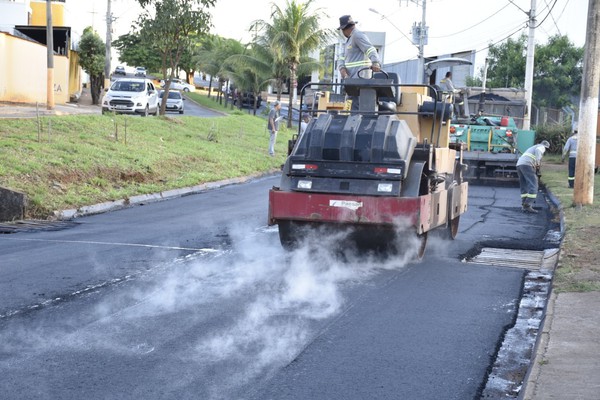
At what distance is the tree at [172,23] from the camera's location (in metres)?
33.2

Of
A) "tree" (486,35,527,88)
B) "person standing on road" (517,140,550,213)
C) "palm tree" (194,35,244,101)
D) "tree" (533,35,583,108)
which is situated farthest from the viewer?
"palm tree" (194,35,244,101)

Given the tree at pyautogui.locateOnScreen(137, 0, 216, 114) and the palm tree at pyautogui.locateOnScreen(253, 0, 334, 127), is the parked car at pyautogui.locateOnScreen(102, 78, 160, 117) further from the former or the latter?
the palm tree at pyautogui.locateOnScreen(253, 0, 334, 127)

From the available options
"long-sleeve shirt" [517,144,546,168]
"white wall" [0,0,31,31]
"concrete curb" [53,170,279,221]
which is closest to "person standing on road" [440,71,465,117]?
"long-sleeve shirt" [517,144,546,168]

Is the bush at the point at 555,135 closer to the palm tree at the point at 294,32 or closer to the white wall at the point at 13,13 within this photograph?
the palm tree at the point at 294,32

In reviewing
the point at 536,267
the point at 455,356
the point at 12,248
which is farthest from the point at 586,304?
the point at 12,248

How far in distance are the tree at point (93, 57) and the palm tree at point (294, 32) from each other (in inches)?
506

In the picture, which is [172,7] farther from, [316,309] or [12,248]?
[316,309]

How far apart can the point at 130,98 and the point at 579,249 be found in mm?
27036

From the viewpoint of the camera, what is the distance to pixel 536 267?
1138 centimetres

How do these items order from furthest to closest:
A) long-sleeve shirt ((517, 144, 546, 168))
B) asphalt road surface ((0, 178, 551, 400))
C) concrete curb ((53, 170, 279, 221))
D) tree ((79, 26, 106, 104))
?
tree ((79, 26, 106, 104)) → long-sleeve shirt ((517, 144, 546, 168)) → concrete curb ((53, 170, 279, 221)) → asphalt road surface ((0, 178, 551, 400))

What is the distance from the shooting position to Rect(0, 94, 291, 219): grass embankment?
16781 millimetres

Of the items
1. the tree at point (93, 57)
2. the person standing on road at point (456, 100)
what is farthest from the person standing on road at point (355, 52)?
the tree at point (93, 57)

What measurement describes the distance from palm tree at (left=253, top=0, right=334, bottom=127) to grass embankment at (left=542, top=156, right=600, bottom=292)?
2632 cm

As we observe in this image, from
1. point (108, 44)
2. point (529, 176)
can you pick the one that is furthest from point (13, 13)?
point (529, 176)
